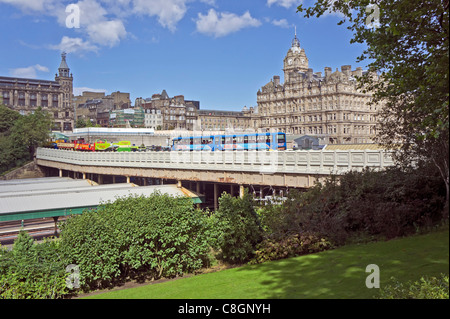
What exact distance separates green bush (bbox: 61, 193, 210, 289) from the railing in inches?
410

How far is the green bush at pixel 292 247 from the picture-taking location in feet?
52.9

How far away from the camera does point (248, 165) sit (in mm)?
33906

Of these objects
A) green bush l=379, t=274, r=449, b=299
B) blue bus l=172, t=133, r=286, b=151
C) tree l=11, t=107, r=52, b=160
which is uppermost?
tree l=11, t=107, r=52, b=160

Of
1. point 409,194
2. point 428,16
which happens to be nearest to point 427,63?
point 428,16

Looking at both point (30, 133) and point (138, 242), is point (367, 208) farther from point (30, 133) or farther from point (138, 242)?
point (30, 133)

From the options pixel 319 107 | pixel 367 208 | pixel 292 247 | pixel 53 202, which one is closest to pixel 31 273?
pixel 292 247

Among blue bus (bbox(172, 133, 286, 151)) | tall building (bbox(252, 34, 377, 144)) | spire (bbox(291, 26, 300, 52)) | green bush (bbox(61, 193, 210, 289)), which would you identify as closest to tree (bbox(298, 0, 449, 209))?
green bush (bbox(61, 193, 210, 289))

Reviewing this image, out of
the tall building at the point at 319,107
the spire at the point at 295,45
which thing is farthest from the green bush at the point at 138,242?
the spire at the point at 295,45

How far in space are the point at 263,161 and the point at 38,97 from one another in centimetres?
16322

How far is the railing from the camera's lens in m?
24.4

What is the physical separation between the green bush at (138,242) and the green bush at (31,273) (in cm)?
66

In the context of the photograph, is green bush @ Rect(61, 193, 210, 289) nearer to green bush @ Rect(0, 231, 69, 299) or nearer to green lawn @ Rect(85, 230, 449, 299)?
green bush @ Rect(0, 231, 69, 299)

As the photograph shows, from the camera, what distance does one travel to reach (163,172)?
45.4 m

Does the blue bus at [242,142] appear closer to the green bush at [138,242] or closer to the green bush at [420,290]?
the green bush at [138,242]
